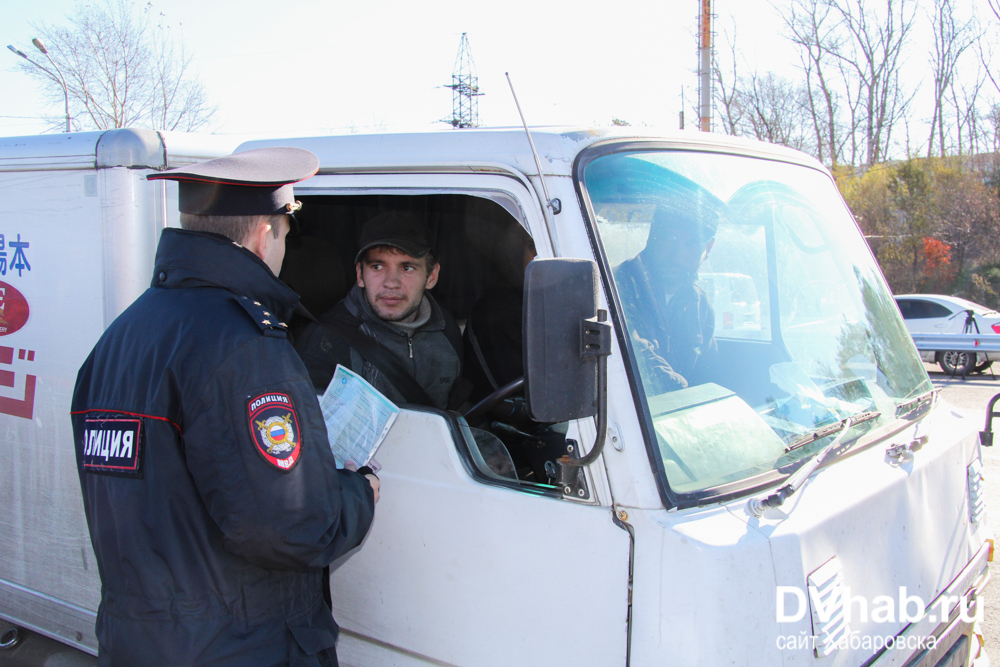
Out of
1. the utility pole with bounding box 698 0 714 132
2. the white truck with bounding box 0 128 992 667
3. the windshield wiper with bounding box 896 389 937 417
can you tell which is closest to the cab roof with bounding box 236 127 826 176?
the white truck with bounding box 0 128 992 667

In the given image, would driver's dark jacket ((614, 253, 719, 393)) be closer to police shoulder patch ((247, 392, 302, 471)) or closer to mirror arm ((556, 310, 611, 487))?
mirror arm ((556, 310, 611, 487))

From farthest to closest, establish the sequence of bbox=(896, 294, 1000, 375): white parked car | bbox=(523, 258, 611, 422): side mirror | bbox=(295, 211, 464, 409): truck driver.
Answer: bbox=(896, 294, 1000, 375): white parked car < bbox=(295, 211, 464, 409): truck driver < bbox=(523, 258, 611, 422): side mirror

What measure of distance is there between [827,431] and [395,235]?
147 cm

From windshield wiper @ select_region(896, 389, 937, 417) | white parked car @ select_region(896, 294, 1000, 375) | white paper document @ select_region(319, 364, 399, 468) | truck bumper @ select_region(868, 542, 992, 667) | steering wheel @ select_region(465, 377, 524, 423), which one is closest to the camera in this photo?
truck bumper @ select_region(868, 542, 992, 667)

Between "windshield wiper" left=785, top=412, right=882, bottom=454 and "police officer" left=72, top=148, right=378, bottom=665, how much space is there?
3.52 feet

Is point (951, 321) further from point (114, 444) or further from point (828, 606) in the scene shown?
point (114, 444)

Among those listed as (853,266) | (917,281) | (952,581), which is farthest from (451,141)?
(917,281)

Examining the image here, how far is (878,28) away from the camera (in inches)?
1176

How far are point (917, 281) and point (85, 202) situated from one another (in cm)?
2746

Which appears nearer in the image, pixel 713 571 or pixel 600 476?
pixel 713 571

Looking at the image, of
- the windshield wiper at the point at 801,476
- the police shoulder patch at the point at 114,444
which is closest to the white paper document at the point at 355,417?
the police shoulder patch at the point at 114,444

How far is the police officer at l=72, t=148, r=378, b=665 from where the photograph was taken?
1.43 m

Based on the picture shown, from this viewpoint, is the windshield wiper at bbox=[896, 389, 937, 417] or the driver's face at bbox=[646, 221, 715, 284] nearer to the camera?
the driver's face at bbox=[646, 221, 715, 284]

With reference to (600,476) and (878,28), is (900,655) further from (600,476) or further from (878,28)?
(878,28)
